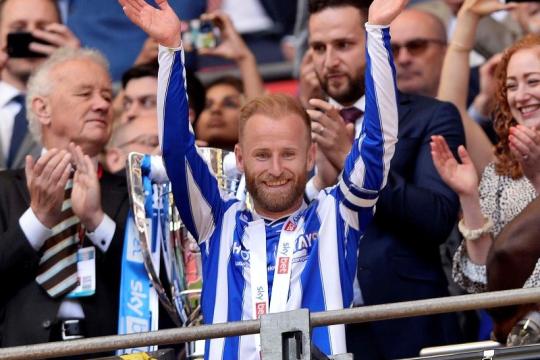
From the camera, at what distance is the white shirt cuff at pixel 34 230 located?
6238 millimetres

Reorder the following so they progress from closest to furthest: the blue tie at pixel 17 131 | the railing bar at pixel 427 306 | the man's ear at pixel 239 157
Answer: the railing bar at pixel 427 306 → the man's ear at pixel 239 157 → the blue tie at pixel 17 131

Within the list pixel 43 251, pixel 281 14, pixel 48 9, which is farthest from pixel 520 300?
pixel 281 14

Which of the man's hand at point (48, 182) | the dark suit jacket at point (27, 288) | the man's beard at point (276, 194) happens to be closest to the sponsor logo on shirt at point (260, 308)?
the man's beard at point (276, 194)

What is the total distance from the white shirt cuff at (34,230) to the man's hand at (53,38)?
164 centimetres

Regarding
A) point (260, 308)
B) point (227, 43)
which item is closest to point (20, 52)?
point (227, 43)

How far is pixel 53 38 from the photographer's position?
7742mm

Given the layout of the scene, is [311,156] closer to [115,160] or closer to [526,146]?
[526,146]

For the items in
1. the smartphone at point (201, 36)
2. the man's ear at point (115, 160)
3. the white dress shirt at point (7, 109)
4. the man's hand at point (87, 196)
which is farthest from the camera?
the smartphone at point (201, 36)

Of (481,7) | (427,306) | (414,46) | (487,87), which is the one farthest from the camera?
(487,87)

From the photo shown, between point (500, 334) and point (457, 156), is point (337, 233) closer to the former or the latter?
point (500, 334)

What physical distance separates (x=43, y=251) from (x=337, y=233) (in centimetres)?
158

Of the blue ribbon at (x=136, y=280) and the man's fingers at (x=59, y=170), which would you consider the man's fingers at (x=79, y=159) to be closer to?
the man's fingers at (x=59, y=170)

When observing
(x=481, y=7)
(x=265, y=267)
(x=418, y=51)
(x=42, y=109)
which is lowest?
(x=265, y=267)

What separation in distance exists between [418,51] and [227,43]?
1110mm
